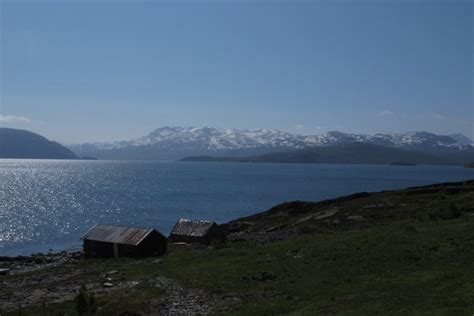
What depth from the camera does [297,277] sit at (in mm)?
34938

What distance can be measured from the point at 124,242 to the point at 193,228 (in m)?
11.9

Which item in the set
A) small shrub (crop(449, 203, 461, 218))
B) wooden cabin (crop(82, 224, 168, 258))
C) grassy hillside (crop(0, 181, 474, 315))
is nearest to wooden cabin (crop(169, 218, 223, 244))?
grassy hillside (crop(0, 181, 474, 315))

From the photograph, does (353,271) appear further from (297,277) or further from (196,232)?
(196,232)

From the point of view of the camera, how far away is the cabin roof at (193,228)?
66.2 meters

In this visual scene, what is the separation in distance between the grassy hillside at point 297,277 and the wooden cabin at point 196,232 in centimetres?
683

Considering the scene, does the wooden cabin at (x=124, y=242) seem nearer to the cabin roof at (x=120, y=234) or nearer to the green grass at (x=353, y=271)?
the cabin roof at (x=120, y=234)

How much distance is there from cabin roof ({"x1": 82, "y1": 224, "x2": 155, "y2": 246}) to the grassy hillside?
12.2 feet

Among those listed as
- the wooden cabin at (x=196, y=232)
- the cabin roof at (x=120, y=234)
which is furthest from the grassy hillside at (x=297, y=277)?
the wooden cabin at (x=196, y=232)

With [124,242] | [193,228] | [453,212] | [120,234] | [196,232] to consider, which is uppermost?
[453,212]

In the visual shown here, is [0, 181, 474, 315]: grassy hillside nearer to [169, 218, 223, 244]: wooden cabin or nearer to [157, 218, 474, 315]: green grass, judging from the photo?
[157, 218, 474, 315]: green grass

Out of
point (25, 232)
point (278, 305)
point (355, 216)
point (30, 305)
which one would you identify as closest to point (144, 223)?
point (25, 232)

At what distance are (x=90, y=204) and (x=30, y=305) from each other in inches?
4623

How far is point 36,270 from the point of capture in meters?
52.9

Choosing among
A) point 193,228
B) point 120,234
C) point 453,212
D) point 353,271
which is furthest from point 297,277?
point 193,228
